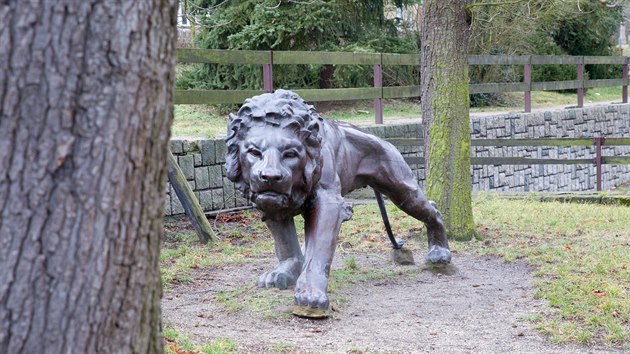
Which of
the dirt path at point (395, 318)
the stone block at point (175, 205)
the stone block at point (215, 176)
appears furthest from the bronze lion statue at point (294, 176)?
the stone block at point (215, 176)

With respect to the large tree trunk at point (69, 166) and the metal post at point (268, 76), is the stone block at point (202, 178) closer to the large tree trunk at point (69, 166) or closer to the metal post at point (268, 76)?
the metal post at point (268, 76)

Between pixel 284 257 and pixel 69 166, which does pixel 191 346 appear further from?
pixel 69 166

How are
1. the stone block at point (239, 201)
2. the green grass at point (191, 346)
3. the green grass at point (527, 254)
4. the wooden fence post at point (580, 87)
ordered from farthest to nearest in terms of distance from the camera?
1. the wooden fence post at point (580, 87)
2. the stone block at point (239, 201)
3. the green grass at point (527, 254)
4. the green grass at point (191, 346)

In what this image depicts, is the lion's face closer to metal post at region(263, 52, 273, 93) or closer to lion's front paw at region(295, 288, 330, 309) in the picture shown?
lion's front paw at region(295, 288, 330, 309)

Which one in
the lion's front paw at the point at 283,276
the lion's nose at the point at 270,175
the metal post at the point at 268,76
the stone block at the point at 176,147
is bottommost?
the lion's front paw at the point at 283,276

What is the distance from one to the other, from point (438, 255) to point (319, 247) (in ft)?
6.06

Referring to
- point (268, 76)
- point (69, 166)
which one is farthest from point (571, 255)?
point (69, 166)

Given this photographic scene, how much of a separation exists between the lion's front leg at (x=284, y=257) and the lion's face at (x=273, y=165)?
0.60 meters

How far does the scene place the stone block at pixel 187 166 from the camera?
10.3 metres

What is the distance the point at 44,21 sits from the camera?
2.22m

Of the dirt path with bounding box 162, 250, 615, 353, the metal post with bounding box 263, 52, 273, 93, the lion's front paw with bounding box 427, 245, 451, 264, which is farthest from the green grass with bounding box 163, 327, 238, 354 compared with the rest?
the metal post with bounding box 263, 52, 273, 93

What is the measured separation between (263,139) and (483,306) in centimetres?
191

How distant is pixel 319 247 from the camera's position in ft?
19.4

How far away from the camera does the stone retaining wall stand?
10555mm
